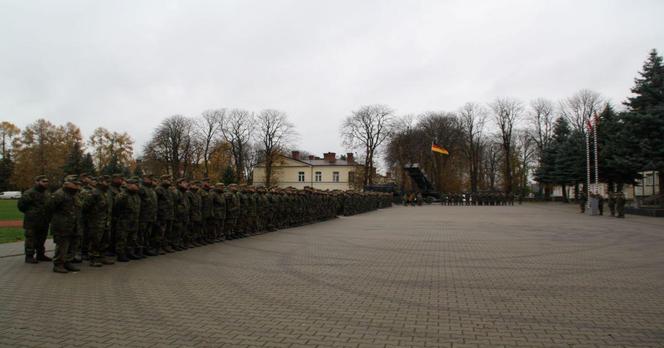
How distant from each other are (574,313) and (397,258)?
5205 millimetres

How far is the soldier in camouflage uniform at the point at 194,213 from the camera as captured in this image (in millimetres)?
12852

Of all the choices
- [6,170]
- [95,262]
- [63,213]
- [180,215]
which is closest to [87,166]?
[6,170]

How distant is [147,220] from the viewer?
35.8ft

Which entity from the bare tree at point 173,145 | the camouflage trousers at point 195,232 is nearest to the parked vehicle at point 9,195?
the bare tree at point 173,145

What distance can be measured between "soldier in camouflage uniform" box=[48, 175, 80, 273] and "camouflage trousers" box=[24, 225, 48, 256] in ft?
4.32

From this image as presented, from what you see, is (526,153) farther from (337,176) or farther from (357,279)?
(357,279)

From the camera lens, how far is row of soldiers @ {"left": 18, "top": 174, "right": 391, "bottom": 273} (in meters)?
9.05

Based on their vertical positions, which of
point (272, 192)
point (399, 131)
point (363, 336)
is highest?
point (399, 131)

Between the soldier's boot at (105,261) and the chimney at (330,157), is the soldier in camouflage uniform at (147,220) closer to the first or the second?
the soldier's boot at (105,261)

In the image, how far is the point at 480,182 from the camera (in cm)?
7725

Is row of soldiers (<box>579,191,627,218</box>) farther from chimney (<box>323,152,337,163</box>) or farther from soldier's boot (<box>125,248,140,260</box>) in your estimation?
chimney (<box>323,152,337,163</box>)

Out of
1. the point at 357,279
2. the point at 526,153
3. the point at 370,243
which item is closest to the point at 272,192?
the point at 370,243

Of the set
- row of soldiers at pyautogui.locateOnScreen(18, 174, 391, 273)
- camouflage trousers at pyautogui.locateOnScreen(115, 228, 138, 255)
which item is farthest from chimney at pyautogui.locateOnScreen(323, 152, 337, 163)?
camouflage trousers at pyautogui.locateOnScreen(115, 228, 138, 255)

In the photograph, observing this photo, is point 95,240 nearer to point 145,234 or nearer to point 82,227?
point 82,227
